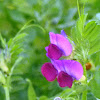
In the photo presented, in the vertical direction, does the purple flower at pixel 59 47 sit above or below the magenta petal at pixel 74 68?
above

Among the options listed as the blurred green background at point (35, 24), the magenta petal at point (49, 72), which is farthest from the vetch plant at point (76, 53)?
the blurred green background at point (35, 24)

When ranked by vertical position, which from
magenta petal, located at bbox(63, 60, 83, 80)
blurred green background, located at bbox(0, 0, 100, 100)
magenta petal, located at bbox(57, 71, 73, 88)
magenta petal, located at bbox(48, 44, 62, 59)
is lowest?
magenta petal, located at bbox(57, 71, 73, 88)

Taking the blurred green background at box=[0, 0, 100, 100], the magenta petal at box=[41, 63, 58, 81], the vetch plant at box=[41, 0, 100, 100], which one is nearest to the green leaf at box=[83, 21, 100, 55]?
the vetch plant at box=[41, 0, 100, 100]

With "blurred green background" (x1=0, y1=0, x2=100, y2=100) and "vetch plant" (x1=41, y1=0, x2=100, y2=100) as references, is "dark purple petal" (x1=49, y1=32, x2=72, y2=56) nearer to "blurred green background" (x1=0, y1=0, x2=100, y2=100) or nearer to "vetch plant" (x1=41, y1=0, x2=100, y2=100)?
"vetch plant" (x1=41, y1=0, x2=100, y2=100)

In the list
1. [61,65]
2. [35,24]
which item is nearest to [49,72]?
[61,65]

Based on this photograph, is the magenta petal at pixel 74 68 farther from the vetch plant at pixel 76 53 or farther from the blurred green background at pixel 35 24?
the blurred green background at pixel 35 24

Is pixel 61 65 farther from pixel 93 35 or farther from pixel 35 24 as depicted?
pixel 35 24

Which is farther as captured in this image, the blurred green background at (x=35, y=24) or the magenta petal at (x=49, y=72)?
the blurred green background at (x=35, y=24)
